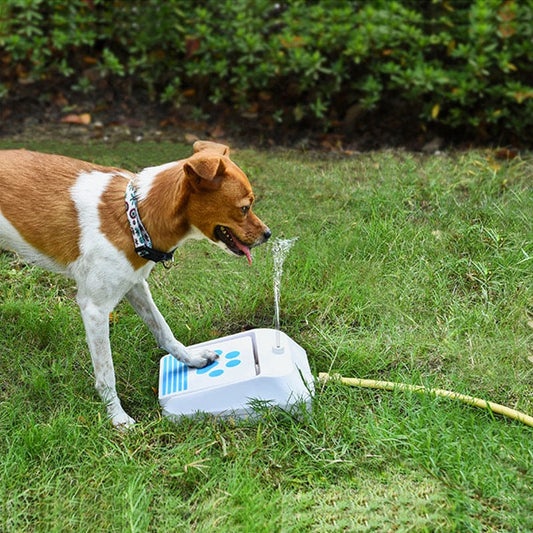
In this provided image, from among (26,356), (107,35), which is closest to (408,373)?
(26,356)

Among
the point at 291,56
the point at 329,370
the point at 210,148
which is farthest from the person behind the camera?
the point at 291,56

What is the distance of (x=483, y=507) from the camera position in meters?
2.64

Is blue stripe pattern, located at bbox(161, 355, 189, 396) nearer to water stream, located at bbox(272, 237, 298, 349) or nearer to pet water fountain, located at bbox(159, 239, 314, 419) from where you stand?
pet water fountain, located at bbox(159, 239, 314, 419)

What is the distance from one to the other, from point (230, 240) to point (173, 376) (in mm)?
758

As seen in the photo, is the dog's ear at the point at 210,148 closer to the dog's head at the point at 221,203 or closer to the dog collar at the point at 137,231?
the dog's head at the point at 221,203

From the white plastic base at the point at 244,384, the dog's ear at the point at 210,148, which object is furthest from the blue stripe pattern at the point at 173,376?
the dog's ear at the point at 210,148

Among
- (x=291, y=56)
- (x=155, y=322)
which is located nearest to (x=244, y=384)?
(x=155, y=322)

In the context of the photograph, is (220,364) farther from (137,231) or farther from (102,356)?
(137,231)

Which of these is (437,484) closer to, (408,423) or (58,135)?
(408,423)

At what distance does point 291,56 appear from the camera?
17.9 feet

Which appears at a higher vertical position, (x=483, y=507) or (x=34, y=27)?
(x=34, y=27)

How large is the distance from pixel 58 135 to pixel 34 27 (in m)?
0.90

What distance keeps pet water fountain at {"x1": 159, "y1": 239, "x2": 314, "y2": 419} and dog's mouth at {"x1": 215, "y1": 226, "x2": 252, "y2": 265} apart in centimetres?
46

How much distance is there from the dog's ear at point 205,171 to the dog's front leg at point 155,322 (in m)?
0.74
